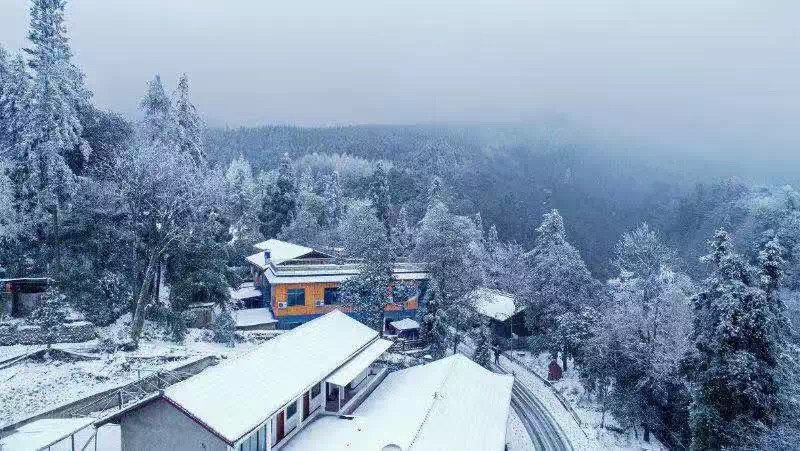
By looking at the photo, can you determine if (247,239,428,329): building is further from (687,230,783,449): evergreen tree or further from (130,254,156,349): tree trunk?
(687,230,783,449): evergreen tree

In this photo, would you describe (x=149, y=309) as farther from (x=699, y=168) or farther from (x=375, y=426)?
(x=699, y=168)

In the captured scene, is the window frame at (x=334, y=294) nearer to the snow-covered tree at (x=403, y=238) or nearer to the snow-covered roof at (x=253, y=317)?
the snow-covered roof at (x=253, y=317)

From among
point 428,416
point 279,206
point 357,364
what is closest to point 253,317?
point 357,364

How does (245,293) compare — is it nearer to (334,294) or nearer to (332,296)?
(332,296)

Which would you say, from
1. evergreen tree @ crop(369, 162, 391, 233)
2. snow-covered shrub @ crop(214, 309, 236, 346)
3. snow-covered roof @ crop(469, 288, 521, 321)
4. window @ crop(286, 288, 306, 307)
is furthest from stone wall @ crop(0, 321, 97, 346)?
evergreen tree @ crop(369, 162, 391, 233)

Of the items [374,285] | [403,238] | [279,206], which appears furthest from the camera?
[279,206]

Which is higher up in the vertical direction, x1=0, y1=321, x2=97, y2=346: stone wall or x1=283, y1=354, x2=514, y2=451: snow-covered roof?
x1=0, y1=321, x2=97, y2=346: stone wall
